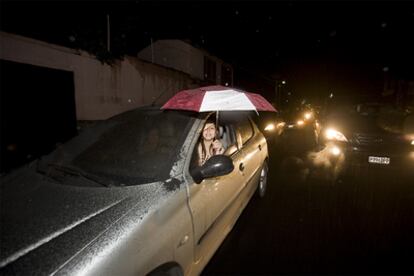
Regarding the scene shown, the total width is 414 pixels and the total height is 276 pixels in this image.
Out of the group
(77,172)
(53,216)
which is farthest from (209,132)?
(53,216)

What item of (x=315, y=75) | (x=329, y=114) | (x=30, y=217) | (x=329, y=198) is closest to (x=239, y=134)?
(x=329, y=198)

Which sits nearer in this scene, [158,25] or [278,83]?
[158,25]

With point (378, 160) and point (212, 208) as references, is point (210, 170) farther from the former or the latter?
point (378, 160)

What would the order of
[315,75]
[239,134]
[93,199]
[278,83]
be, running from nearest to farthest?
[93,199]
[239,134]
[278,83]
[315,75]

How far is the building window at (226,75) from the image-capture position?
26631 mm

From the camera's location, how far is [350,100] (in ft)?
22.8

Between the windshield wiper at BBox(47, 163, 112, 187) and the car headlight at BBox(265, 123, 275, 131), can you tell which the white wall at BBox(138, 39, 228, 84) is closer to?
the car headlight at BBox(265, 123, 275, 131)

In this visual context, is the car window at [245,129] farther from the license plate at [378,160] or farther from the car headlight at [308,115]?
the car headlight at [308,115]

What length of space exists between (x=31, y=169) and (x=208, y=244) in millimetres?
1779

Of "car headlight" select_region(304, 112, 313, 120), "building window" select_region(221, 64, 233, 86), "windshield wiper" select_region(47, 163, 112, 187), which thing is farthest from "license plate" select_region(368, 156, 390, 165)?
"building window" select_region(221, 64, 233, 86)

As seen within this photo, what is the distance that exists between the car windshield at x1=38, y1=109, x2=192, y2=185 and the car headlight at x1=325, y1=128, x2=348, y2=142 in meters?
4.24

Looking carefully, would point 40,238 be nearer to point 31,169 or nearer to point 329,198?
point 31,169

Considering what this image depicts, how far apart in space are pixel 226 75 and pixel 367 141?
75.6ft

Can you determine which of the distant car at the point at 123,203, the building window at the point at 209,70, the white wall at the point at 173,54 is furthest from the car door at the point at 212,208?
the building window at the point at 209,70
